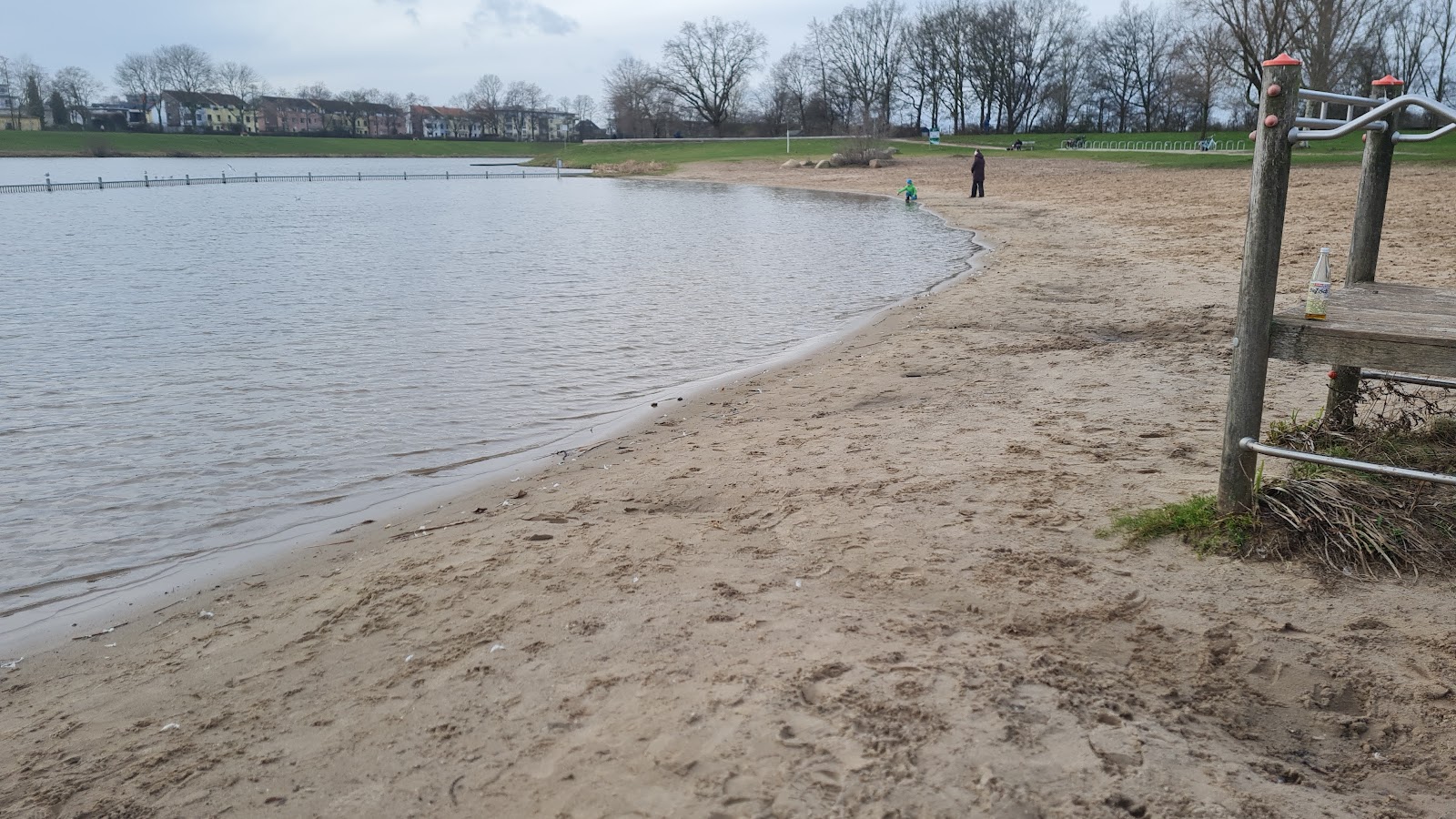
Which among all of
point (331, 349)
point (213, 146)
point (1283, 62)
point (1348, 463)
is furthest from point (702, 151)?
point (1348, 463)

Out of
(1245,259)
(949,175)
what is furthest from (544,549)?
(949,175)

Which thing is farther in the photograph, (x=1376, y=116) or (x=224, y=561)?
(x=224, y=561)

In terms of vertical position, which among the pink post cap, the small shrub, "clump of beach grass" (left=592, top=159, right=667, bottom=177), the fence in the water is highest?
the small shrub

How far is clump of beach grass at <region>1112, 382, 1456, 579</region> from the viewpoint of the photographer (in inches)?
176

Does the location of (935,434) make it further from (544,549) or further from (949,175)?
(949,175)

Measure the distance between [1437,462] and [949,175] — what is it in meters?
44.5

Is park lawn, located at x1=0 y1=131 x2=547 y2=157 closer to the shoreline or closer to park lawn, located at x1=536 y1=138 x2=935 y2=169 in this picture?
park lawn, located at x1=536 y1=138 x2=935 y2=169

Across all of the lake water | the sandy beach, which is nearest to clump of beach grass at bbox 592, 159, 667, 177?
the lake water

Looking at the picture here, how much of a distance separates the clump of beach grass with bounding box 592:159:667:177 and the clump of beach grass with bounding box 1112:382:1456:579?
7027 cm

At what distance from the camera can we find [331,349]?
39.7 feet

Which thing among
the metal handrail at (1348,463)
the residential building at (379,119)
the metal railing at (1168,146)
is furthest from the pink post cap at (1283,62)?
the residential building at (379,119)

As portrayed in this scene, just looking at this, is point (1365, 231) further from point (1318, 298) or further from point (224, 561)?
point (224, 561)

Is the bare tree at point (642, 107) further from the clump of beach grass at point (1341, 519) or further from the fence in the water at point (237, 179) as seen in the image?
the clump of beach grass at point (1341, 519)

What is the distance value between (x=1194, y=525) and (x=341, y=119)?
167439mm
